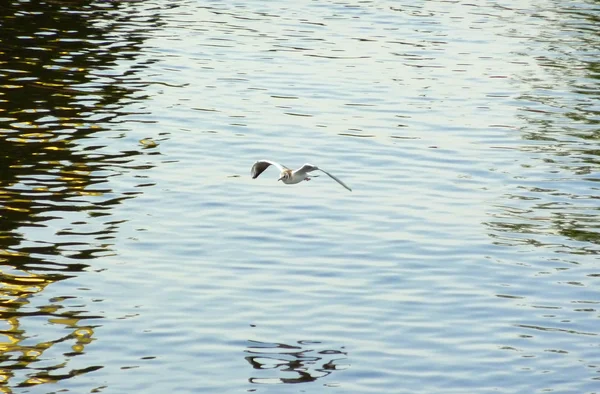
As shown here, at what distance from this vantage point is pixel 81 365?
13.9 meters

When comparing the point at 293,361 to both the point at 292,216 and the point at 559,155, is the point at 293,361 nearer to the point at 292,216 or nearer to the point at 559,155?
the point at 292,216

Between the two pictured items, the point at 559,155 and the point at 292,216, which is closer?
the point at 292,216

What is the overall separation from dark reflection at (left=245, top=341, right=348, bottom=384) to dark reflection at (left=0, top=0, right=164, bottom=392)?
2.06 metres

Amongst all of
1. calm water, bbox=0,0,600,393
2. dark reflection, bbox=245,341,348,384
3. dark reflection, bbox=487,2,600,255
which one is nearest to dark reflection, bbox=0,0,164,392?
calm water, bbox=0,0,600,393

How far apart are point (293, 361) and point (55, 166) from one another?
9404mm

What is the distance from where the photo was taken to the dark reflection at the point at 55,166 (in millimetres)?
14789

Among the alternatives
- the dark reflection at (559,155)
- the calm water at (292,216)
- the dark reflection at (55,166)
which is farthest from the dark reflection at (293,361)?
the dark reflection at (559,155)

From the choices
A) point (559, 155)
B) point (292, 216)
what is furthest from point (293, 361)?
point (559, 155)

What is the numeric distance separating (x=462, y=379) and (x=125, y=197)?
853 cm

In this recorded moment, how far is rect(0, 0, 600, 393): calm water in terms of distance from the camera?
570 inches

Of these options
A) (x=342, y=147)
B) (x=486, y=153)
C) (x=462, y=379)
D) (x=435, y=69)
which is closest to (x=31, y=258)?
(x=462, y=379)

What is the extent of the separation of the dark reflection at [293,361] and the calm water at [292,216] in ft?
0.11

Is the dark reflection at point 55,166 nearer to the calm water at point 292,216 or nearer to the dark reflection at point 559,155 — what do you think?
the calm water at point 292,216

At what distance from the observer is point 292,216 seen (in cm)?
2023
